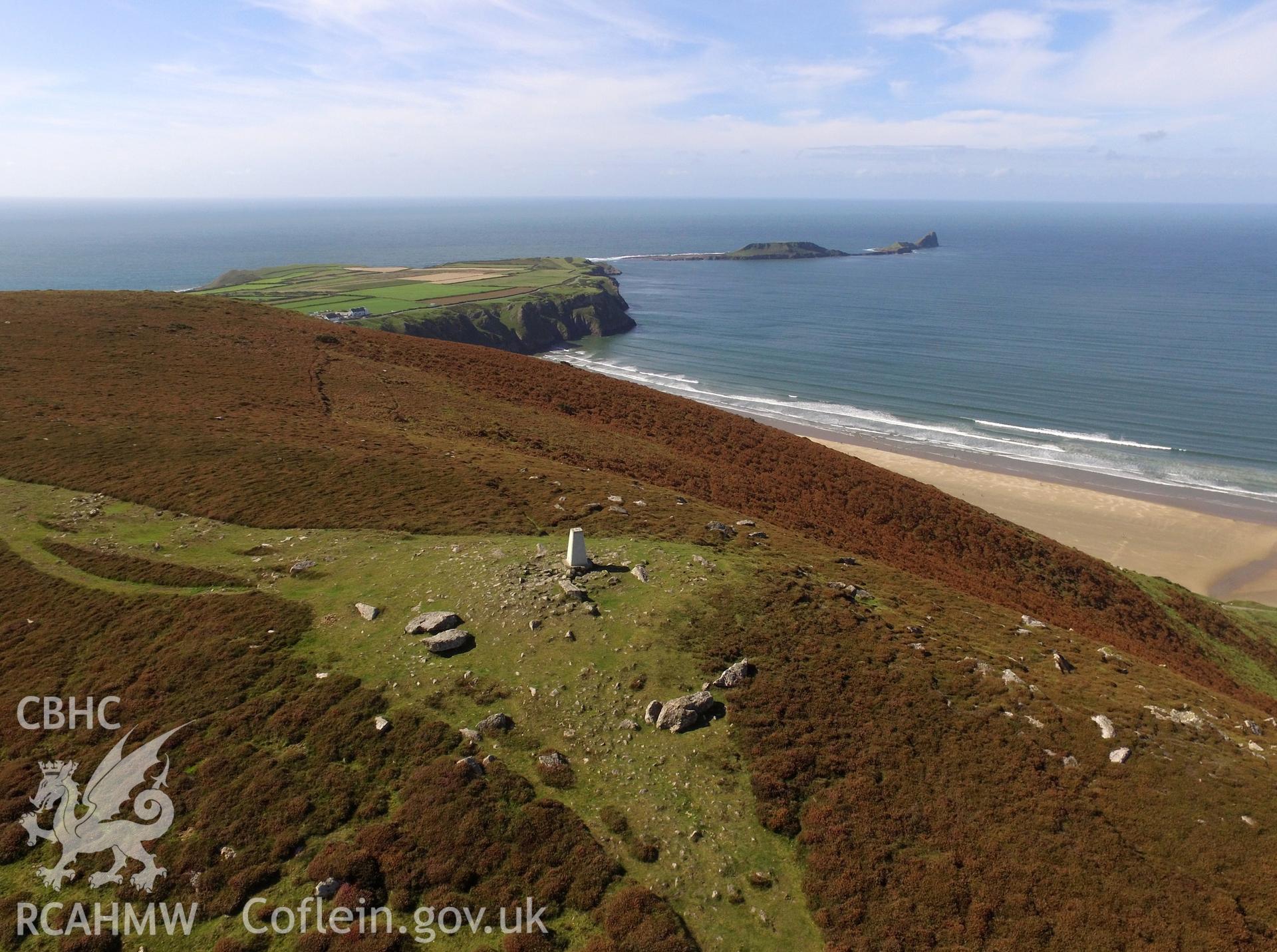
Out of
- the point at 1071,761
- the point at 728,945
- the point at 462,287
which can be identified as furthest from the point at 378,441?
the point at 462,287

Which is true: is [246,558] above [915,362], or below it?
below

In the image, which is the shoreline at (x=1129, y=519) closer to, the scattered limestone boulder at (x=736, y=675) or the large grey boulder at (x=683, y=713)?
the scattered limestone boulder at (x=736, y=675)

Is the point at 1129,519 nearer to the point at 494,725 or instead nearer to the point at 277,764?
the point at 494,725

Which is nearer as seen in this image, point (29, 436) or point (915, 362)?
point (29, 436)

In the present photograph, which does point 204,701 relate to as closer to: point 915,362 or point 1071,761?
point 1071,761

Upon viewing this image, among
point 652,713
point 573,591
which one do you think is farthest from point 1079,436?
point 652,713

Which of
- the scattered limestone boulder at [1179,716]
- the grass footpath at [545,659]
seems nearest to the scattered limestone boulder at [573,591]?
the grass footpath at [545,659]
